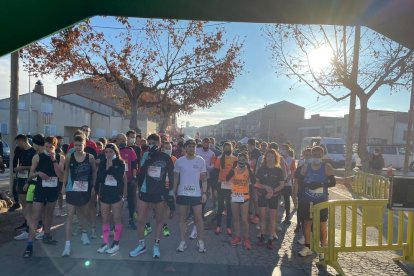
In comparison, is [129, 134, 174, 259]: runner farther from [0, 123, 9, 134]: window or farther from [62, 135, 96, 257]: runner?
[0, 123, 9, 134]: window

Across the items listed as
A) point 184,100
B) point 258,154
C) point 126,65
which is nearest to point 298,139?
point 184,100

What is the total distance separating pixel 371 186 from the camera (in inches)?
472

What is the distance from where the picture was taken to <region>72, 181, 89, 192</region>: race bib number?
585cm

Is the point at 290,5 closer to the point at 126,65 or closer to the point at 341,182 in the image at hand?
the point at 126,65

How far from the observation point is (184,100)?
72.0ft

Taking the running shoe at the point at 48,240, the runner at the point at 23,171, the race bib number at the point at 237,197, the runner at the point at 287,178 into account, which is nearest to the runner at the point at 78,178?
the running shoe at the point at 48,240

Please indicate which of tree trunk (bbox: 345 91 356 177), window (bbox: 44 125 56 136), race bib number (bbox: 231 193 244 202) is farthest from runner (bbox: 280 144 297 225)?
window (bbox: 44 125 56 136)

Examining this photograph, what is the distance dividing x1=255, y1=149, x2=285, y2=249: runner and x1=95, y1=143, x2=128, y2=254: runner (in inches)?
99.6

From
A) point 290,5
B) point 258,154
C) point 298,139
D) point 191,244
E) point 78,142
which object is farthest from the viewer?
point 298,139

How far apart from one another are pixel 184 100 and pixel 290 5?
61.9 ft

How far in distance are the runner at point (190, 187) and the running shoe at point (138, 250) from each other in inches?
23.4

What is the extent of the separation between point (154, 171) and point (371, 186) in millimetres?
8941

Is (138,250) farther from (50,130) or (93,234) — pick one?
(50,130)

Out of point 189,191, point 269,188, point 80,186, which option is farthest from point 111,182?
point 269,188
